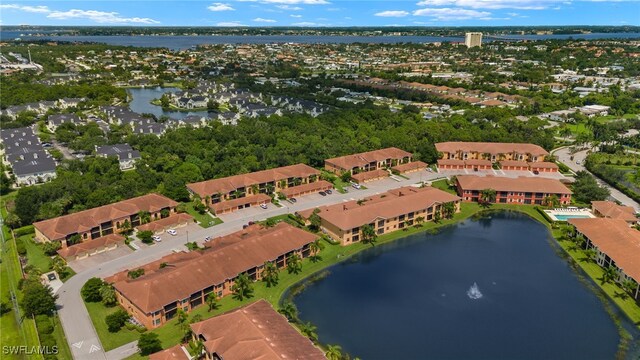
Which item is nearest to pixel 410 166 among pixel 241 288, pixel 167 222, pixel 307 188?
pixel 307 188

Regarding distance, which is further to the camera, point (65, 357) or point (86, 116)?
point (86, 116)

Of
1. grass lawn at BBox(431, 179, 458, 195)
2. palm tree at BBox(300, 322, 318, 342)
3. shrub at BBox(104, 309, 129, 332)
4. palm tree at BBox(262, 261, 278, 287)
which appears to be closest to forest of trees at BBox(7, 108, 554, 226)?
grass lawn at BBox(431, 179, 458, 195)

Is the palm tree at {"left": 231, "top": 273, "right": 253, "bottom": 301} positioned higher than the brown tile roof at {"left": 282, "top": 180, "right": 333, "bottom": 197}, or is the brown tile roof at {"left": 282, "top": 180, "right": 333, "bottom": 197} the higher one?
the brown tile roof at {"left": 282, "top": 180, "right": 333, "bottom": 197}

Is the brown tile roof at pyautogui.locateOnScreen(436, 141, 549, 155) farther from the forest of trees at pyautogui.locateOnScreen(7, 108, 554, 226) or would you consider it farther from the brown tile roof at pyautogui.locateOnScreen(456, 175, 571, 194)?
the brown tile roof at pyautogui.locateOnScreen(456, 175, 571, 194)

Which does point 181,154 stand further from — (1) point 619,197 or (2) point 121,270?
(1) point 619,197

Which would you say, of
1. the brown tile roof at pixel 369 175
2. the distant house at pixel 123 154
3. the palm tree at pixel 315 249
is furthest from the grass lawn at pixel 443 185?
the distant house at pixel 123 154

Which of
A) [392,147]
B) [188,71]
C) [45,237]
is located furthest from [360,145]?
[188,71]
